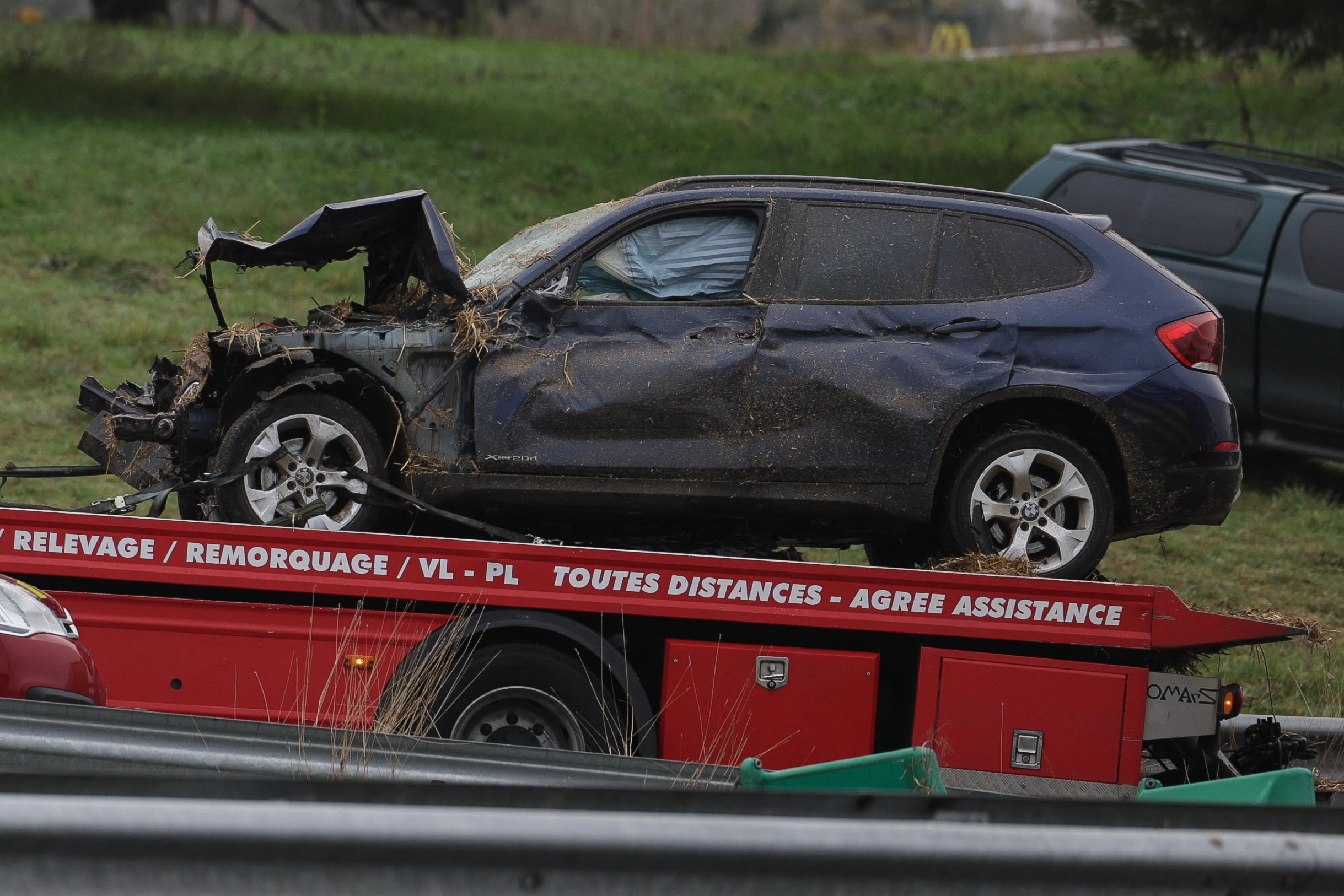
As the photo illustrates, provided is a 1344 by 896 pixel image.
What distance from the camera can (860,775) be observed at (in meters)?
3.80

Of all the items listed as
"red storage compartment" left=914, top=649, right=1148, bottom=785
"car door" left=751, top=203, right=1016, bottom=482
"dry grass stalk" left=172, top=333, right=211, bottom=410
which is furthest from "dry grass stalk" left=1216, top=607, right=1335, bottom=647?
"dry grass stalk" left=172, top=333, right=211, bottom=410

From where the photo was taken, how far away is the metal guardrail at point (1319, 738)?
6.06 metres

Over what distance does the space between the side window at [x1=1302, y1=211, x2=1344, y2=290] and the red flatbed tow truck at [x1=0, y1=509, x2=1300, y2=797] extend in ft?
18.2

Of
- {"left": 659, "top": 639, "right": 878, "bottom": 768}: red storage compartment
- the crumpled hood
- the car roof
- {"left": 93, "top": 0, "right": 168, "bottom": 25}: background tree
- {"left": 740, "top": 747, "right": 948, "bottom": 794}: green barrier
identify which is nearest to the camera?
{"left": 740, "top": 747, "right": 948, "bottom": 794}: green barrier

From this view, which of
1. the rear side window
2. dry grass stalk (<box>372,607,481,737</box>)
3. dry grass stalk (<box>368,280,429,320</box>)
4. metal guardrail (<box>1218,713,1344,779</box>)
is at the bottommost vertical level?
metal guardrail (<box>1218,713,1344,779</box>)

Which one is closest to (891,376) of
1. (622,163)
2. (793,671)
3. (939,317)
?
(939,317)

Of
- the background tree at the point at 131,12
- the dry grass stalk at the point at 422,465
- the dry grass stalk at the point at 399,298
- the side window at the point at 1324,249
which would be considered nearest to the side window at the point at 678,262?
the dry grass stalk at the point at 399,298

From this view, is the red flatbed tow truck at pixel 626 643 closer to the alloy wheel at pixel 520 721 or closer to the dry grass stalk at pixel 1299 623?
the alloy wheel at pixel 520 721

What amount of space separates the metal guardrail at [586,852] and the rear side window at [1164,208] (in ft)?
29.7

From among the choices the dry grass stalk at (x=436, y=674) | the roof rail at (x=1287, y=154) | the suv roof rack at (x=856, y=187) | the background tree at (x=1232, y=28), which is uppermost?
the background tree at (x=1232, y=28)

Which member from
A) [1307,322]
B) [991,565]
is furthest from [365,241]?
[1307,322]

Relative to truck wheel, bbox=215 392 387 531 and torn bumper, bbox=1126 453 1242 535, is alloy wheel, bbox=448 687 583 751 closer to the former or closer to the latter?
truck wheel, bbox=215 392 387 531

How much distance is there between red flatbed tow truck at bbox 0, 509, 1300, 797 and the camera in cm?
531

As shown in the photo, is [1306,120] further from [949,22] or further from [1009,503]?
[949,22]
